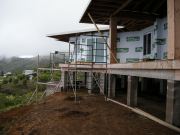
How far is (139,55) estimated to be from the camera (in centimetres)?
2172

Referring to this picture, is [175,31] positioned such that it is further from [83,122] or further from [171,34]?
[83,122]

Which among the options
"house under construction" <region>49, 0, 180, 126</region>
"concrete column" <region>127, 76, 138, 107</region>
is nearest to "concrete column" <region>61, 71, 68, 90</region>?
"house under construction" <region>49, 0, 180, 126</region>

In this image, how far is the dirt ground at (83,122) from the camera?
8.24 m

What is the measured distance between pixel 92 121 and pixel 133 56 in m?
13.6

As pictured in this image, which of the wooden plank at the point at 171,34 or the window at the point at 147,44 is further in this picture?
the window at the point at 147,44

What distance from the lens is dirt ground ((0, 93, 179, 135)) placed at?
27.0 feet

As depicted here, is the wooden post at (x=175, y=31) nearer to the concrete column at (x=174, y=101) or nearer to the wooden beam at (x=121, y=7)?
the concrete column at (x=174, y=101)

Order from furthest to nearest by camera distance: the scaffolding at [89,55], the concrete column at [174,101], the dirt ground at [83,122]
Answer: the scaffolding at [89,55] → the dirt ground at [83,122] → the concrete column at [174,101]

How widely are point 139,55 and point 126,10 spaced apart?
7213 mm

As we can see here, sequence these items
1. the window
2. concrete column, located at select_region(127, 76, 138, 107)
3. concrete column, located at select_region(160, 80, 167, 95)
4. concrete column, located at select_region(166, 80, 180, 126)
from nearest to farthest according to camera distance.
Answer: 1. concrete column, located at select_region(166, 80, 180, 126)
2. concrete column, located at select_region(127, 76, 138, 107)
3. concrete column, located at select_region(160, 80, 167, 95)
4. the window

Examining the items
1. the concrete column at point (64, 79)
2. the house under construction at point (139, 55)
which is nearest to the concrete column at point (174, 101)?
the house under construction at point (139, 55)

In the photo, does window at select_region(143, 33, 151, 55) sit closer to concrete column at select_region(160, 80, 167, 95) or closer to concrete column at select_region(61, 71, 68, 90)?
concrete column at select_region(160, 80, 167, 95)

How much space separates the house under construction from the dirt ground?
0.83 m

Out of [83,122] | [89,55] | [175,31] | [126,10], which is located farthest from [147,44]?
[175,31]
